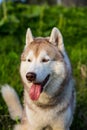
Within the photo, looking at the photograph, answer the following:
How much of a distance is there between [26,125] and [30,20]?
4327 mm

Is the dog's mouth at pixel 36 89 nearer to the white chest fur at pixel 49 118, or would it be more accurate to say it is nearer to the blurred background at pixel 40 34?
the white chest fur at pixel 49 118

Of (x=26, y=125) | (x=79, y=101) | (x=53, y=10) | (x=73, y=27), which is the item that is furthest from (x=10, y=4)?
(x=26, y=125)

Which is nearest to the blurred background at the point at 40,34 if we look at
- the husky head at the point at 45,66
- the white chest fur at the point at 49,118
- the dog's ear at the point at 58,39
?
the white chest fur at the point at 49,118

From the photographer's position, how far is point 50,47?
604cm

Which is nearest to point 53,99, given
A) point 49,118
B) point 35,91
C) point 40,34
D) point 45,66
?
point 49,118

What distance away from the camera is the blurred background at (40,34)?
7.33 metres

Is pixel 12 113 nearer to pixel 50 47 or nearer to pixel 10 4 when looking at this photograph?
pixel 50 47

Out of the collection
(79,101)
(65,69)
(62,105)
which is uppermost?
(65,69)

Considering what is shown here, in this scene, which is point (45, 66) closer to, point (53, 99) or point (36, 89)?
point (36, 89)

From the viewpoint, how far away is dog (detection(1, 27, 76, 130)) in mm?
5867

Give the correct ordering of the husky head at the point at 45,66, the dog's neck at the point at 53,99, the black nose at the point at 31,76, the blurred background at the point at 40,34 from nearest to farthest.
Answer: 1. the black nose at the point at 31,76
2. the husky head at the point at 45,66
3. the dog's neck at the point at 53,99
4. the blurred background at the point at 40,34

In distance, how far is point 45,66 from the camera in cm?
585

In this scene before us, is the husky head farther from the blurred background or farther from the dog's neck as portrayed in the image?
the blurred background

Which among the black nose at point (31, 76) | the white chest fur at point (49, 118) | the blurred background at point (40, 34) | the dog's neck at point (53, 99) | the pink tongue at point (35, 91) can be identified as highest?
the black nose at point (31, 76)
